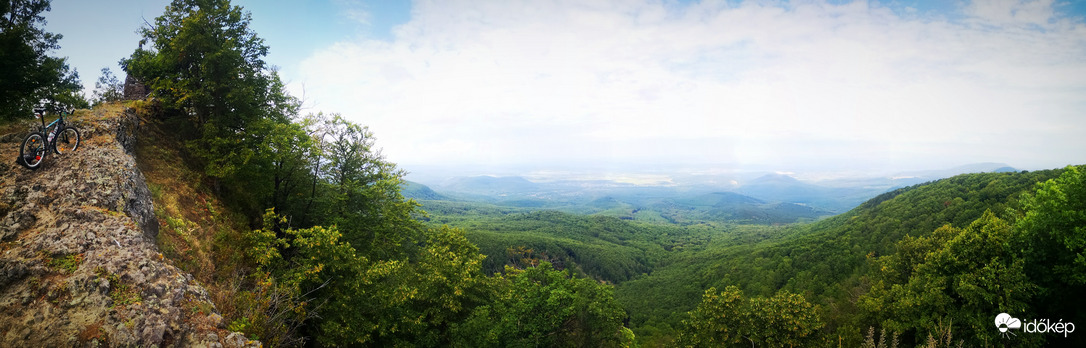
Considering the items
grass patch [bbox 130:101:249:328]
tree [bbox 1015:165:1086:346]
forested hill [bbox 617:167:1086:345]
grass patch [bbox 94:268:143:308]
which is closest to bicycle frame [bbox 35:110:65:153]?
grass patch [bbox 130:101:249:328]

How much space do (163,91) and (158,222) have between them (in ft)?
36.5

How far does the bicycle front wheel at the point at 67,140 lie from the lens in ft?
42.7

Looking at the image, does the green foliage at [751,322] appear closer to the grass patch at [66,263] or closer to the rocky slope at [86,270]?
the rocky slope at [86,270]

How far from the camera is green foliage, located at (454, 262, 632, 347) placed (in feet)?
67.9

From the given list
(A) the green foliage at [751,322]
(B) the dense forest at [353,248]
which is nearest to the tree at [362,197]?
(B) the dense forest at [353,248]

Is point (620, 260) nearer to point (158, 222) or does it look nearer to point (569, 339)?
point (569, 339)

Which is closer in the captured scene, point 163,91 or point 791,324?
point 163,91

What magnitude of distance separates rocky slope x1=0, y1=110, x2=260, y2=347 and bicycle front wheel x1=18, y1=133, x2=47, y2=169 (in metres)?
0.25

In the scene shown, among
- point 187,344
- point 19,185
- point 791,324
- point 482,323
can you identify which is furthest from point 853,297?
point 19,185

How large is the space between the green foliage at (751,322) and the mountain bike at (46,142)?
31776 millimetres

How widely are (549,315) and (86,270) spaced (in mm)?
18593

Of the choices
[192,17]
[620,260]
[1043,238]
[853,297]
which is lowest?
[620,260]

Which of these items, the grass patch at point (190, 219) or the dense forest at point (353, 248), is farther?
the dense forest at point (353, 248)

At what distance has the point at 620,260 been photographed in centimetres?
14438
